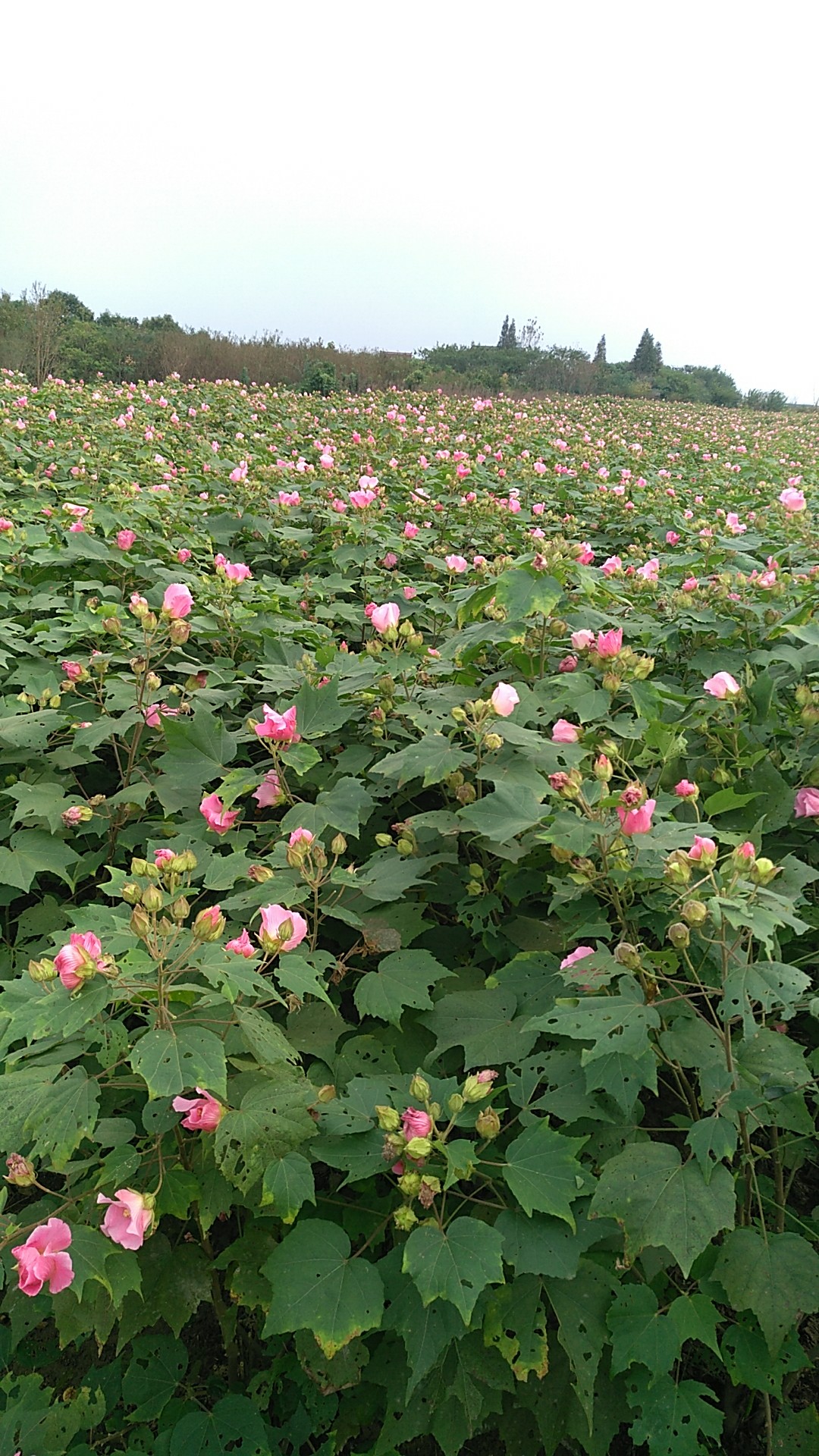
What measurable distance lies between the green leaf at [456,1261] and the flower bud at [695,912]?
1.83 feet

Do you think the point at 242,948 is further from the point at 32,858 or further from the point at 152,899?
the point at 32,858

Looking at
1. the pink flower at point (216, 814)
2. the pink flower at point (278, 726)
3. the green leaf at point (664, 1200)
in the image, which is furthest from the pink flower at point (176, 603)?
the green leaf at point (664, 1200)

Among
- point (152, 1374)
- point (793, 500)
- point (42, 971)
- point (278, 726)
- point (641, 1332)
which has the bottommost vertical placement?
point (152, 1374)

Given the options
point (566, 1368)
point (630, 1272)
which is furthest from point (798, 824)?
point (566, 1368)

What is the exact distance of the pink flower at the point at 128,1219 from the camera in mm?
1201

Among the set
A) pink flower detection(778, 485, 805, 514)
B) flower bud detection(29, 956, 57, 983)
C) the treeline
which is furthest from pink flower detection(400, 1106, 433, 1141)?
the treeline

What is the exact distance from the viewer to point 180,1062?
1130 mm

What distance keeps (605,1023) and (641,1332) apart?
0.47 meters

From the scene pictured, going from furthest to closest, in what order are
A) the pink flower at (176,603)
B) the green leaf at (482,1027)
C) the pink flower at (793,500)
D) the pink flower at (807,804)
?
the pink flower at (793,500) → the pink flower at (176,603) → the pink flower at (807,804) → the green leaf at (482,1027)

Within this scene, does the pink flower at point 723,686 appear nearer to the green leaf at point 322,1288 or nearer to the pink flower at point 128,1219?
the green leaf at point 322,1288

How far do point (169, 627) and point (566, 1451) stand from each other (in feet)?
6.62

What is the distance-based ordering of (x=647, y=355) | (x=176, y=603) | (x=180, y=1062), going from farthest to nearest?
(x=647, y=355) < (x=176, y=603) < (x=180, y=1062)

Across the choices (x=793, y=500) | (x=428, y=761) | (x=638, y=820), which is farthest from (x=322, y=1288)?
(x=793, y=500)

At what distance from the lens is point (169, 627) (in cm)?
222
